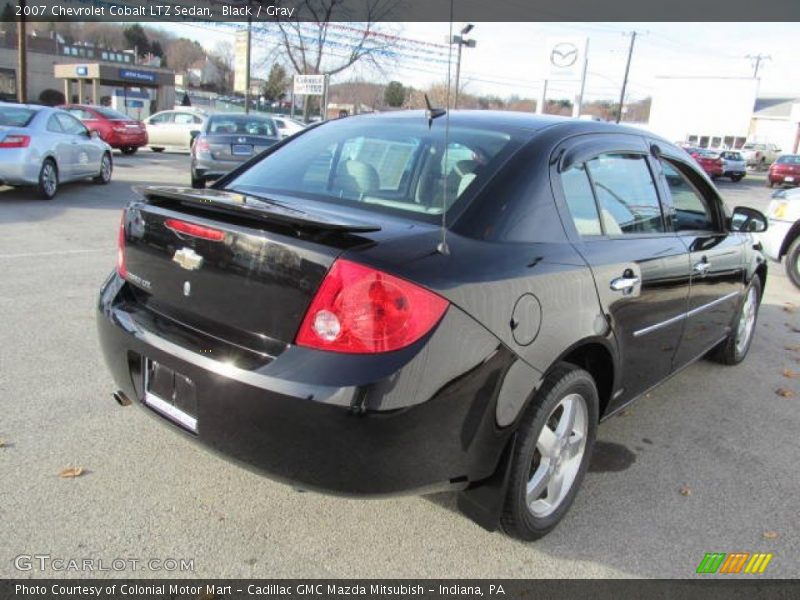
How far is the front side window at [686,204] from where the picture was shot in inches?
140

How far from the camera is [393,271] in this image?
1993 mm

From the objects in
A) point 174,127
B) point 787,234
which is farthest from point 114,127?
point 787,234

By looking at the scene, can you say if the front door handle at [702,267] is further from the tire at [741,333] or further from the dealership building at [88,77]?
the dealership building at [88,77]

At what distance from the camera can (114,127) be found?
19078 mm

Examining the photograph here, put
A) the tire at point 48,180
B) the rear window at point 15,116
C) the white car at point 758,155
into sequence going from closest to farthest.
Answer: the rear window at point 15,116 → the tire at point 48,180 → the white car at point 758,155

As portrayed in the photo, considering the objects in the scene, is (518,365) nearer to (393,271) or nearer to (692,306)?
(393,271)

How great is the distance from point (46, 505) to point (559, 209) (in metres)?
2.36

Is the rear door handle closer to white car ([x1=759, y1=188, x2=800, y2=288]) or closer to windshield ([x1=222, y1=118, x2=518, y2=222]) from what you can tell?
windshield ([x1=222, y1=118, x2=518, y2=222])

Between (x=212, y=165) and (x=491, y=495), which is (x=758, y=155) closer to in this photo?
(x=212, y=165)

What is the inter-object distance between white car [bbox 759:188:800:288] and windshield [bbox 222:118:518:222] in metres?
6.79

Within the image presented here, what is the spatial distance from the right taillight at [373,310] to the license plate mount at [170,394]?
593 millimetres

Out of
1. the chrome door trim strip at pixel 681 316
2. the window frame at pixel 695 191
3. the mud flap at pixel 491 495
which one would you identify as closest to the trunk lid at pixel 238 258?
the mud flap at pixel 491 495

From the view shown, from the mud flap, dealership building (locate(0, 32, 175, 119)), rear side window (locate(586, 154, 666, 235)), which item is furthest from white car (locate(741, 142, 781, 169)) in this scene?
the mud flap

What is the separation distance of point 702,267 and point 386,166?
1.94 m
